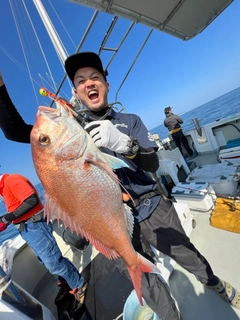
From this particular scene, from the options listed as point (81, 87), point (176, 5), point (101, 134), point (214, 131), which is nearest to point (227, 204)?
point (101, 134)

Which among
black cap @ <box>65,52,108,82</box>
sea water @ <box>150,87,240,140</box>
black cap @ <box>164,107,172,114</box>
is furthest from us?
sea water @ <box>150,87,240,140</box>

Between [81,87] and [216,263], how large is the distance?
8.46 ft

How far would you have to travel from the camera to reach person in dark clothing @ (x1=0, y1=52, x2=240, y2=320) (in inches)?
57.0

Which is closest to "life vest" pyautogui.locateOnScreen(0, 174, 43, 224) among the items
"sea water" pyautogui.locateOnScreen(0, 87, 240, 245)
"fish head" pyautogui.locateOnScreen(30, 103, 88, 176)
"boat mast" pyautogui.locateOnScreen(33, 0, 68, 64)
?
"sea water" pyautogui.locateOnScreen(0, 87, 240, 245)

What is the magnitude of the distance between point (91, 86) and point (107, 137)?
0.55m

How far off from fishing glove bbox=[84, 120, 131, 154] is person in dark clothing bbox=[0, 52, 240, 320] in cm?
21

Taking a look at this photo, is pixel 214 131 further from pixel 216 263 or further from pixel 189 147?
pixel 216 263

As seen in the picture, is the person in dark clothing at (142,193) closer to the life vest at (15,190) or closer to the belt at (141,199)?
the belt at (141,199)

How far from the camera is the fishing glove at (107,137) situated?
1.17 metres

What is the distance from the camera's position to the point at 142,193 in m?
1.56

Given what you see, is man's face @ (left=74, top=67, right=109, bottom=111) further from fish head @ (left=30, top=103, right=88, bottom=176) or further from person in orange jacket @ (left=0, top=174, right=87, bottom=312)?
person in orange jacket @ (left=0, top=174, right=87, bottom=312)

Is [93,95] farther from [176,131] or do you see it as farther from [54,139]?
[176,131]

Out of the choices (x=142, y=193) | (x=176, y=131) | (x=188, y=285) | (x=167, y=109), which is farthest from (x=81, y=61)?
(x=167, y=109)

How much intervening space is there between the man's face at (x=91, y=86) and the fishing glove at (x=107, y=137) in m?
0.36
